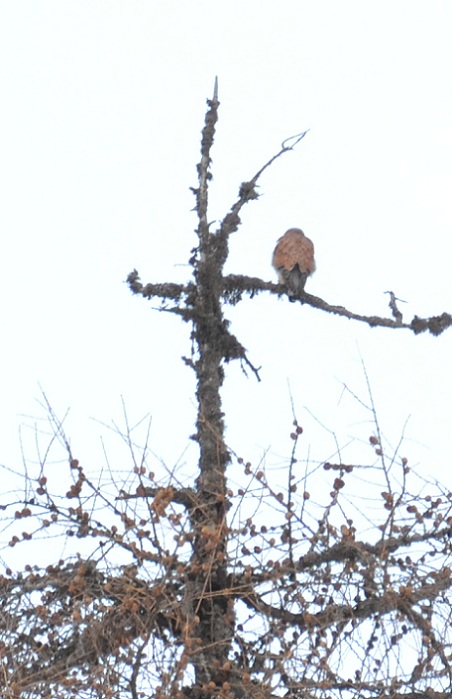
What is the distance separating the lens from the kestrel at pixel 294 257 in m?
11.4

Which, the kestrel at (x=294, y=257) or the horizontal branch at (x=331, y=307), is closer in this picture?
the horizontal branch at (x=331, y=307)

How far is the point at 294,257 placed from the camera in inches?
472

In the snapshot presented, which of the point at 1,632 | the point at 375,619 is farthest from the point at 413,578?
the point at 1,632

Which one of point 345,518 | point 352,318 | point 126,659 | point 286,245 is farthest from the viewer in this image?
point 286,245

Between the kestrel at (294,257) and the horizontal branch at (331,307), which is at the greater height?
the kestrel at (294,257)

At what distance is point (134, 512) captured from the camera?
23.8 ft

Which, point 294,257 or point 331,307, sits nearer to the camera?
point 331,307

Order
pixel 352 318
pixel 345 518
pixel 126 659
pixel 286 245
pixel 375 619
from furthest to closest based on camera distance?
pixel 286 245
pixel 352 318
pixel 345 518
pixel 375 619
pixel 126 659

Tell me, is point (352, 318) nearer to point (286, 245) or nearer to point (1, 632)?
point (286, 245)

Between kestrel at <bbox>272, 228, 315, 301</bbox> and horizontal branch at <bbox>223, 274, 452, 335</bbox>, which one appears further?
kestrel at <bbox>272, 228, 315, 301</bbox>

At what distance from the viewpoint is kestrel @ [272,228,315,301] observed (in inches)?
449

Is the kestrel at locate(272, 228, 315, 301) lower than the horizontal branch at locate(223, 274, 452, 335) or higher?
higher

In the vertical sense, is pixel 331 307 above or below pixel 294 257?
below

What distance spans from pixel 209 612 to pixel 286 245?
5.25m
